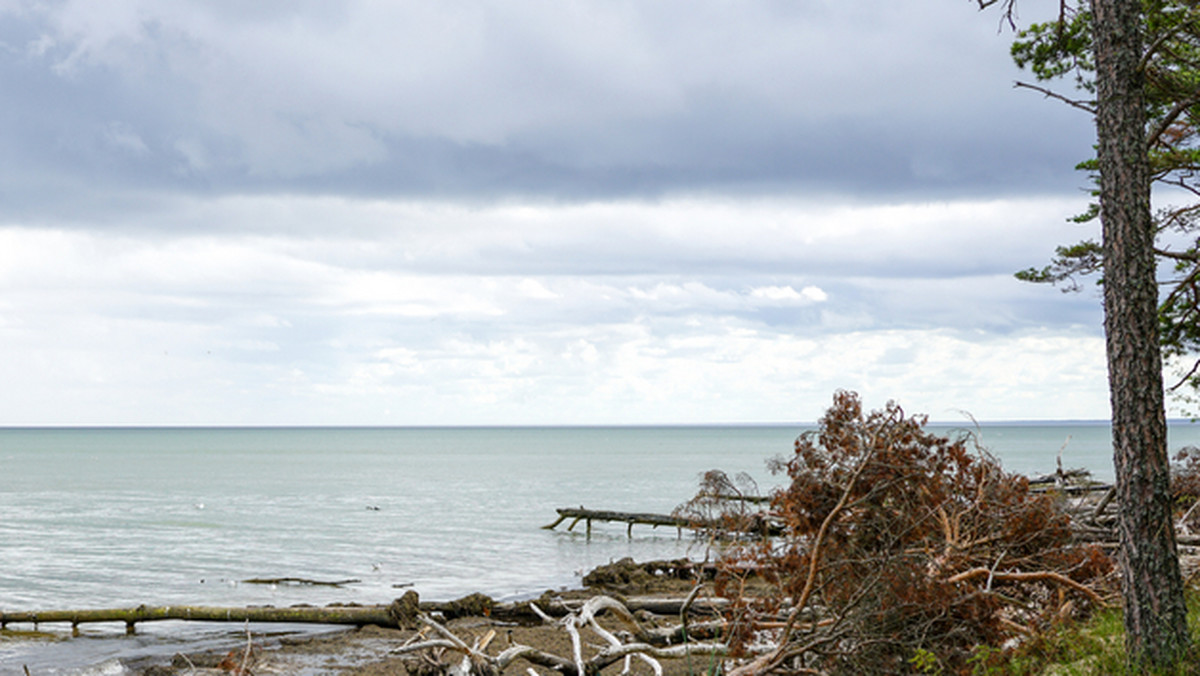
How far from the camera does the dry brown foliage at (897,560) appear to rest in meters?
8.60

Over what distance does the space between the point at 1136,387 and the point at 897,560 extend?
9.05ft

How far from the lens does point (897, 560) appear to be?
8.72m

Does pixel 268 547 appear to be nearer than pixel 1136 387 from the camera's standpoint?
No

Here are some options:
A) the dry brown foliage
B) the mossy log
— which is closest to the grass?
the dry brown foliage

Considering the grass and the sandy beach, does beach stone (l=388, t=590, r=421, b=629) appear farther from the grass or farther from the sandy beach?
the grass

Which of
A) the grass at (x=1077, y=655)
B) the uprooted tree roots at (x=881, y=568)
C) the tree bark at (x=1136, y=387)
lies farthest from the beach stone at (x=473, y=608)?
the tree bark at (x=1136, y=387)

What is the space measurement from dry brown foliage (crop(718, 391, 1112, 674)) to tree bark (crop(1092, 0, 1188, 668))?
181 cm

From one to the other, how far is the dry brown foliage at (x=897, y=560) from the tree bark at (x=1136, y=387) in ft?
5.94

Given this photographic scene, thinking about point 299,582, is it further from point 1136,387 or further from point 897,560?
point 1136,387

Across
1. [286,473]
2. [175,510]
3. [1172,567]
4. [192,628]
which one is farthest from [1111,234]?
[286,473]

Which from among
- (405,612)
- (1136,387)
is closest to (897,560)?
(1136,387)

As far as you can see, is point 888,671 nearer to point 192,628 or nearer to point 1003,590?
point 1003,590

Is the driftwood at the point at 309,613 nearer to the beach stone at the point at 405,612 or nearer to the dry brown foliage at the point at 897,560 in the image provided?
the beach stone at the point at 405,612

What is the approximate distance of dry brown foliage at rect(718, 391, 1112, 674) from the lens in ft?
28.2
